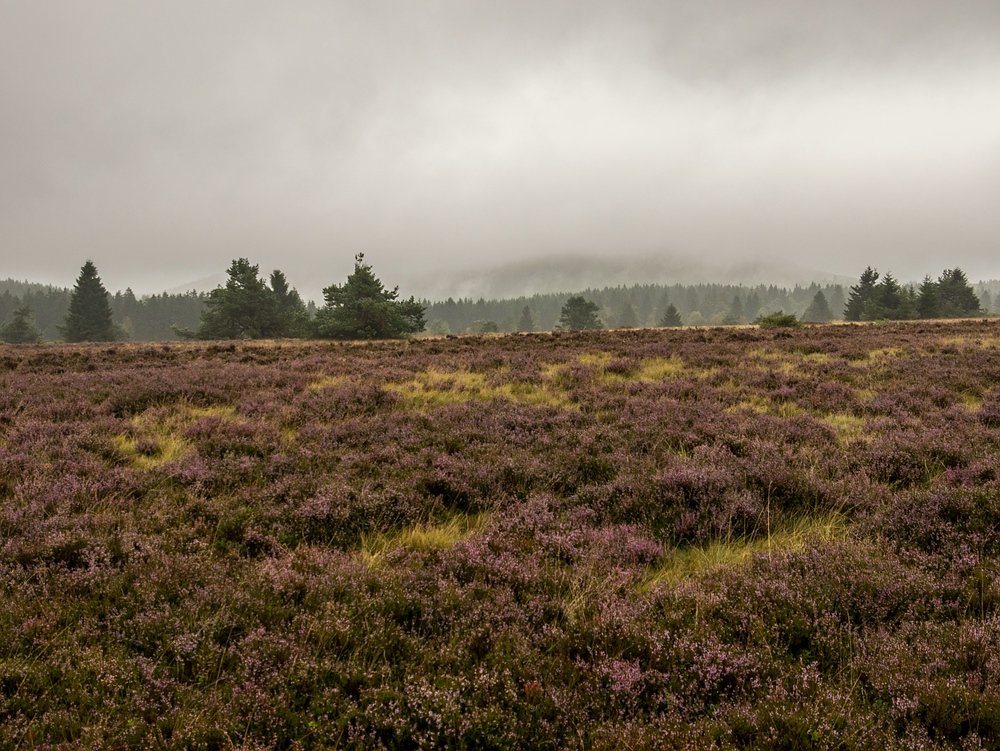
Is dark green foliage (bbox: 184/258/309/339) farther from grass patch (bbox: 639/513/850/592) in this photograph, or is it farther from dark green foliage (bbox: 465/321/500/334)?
grass patch (bbox: 639/513/850/592)

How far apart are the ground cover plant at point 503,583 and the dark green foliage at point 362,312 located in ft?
121

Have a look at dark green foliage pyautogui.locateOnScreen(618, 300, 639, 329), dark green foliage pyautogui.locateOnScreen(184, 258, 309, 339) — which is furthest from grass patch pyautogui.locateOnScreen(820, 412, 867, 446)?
dark green foliage pyautogui.locateOnScreen(618, 300, 639, 329)

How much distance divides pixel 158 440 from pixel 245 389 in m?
4.72

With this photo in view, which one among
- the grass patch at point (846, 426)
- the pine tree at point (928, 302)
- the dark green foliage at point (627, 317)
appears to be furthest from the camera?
the dark green foliage at point (627, 317)

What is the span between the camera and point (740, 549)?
480cm

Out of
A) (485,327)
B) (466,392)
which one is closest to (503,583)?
(466,392)

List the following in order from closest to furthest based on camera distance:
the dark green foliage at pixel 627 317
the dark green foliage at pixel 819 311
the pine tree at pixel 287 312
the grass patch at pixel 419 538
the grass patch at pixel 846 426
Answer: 1. the grass patch at pixel 419 538
2. the grass patch at pixel 846 426
3. the pine tree at pixel 287 312
4. the dark green foliage at pixel 819 311
5. the dark green foliage at pixel 627 317

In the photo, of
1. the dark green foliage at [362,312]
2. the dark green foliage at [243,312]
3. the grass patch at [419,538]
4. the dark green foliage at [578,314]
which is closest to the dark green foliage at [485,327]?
the dark green foliage at [578,314]

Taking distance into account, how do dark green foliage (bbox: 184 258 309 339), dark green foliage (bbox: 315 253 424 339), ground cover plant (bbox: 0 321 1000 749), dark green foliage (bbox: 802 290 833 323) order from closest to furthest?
ground cover plant (bbox: 0 321 1000 749)
dark green foliage (bbox: 315 253 424 339)
dark green foliage (bbox: 184 258 309 339)
dark green foliage (bbox: 802 290 833 323)

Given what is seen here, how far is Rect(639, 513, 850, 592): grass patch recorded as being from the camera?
4.30 meters

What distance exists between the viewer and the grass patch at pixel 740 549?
430 cm

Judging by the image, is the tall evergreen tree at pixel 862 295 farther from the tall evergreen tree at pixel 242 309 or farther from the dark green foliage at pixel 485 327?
the tall evergreen tree at pixel 242 309

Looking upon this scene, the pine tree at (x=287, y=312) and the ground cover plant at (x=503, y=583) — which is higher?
the pine tree at (x=287, y=312)

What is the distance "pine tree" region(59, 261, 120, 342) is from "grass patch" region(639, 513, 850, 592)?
303 feet
